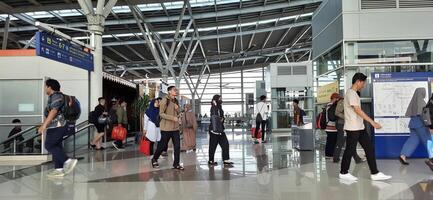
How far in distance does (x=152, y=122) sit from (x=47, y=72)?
402 centimetres

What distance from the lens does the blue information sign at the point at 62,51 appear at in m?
10.0

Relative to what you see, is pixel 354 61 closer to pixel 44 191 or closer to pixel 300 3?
pixel 44 191

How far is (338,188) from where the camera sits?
5949 millimetres

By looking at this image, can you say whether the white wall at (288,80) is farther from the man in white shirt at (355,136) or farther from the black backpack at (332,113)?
the man in white shirt at (355,136)

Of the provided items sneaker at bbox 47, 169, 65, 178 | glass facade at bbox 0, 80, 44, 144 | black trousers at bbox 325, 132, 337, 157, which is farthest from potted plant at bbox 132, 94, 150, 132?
sneaker at bbox 47, 169, 65, 178

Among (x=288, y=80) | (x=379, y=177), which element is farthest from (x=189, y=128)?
(x=288, y=80)

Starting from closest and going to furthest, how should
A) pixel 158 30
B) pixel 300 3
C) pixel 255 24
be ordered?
pixel 300 3
pixel 158 30
pixel 255 24

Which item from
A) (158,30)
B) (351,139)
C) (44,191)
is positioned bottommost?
(44,191)

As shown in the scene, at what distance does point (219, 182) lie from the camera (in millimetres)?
6645

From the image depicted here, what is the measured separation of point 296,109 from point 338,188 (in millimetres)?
11752

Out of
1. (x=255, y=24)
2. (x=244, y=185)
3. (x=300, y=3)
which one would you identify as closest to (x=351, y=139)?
(x=244, y=185)

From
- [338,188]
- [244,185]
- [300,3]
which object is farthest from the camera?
[300,3]

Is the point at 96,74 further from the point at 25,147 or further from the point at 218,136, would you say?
the point at 218,136

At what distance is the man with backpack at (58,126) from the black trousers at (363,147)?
424 cm
